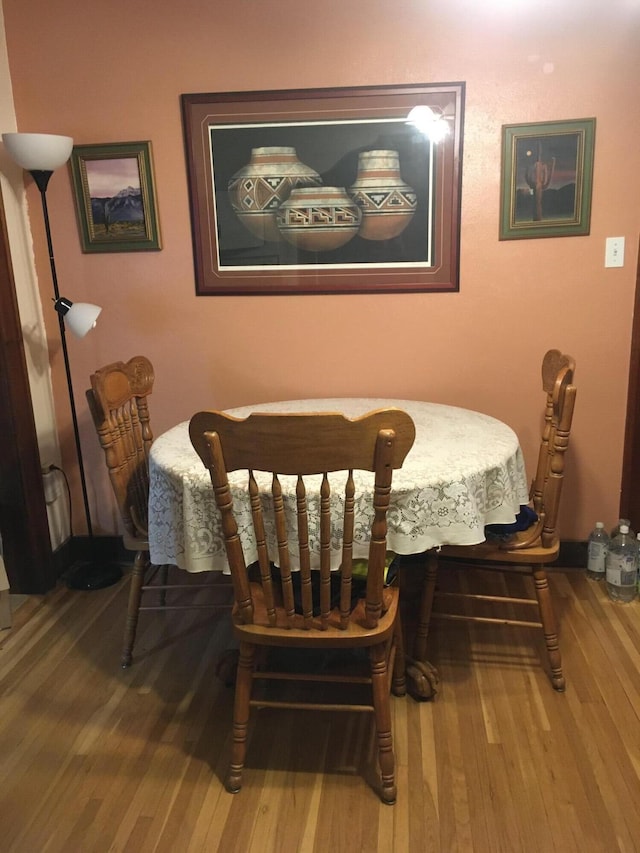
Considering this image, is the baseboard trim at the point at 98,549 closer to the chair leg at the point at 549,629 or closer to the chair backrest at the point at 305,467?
the chair backrest at the point at 305,467

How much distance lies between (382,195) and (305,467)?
4.64 ft

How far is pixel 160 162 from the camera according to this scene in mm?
2494

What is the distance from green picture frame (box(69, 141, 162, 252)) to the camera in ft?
8.16

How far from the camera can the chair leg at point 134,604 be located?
2.13m

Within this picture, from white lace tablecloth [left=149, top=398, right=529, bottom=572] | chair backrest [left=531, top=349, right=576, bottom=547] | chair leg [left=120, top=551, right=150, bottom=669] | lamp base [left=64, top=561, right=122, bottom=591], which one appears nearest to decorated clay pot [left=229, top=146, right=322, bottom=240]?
white lace tablecloth [left=149, top=398, right=529, bottom=572]

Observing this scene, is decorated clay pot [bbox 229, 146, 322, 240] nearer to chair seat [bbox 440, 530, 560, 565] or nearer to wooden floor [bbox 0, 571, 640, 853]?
chair seat [bbox 440, 530, 560, 565]

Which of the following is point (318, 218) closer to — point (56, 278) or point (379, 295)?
point (379, 295)

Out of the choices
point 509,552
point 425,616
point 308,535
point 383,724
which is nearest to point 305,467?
point 308,535

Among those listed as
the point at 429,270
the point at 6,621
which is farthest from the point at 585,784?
the point at 6,621

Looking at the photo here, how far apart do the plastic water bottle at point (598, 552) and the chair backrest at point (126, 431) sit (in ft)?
5.58

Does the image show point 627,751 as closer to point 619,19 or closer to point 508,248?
point 508,248

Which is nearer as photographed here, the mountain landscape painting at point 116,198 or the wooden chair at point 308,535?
the wooden chair at point 308,535

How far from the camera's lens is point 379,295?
8.30ft

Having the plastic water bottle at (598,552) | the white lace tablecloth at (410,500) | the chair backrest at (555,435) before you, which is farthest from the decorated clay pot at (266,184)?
the plastic water bottle at (598,552)
